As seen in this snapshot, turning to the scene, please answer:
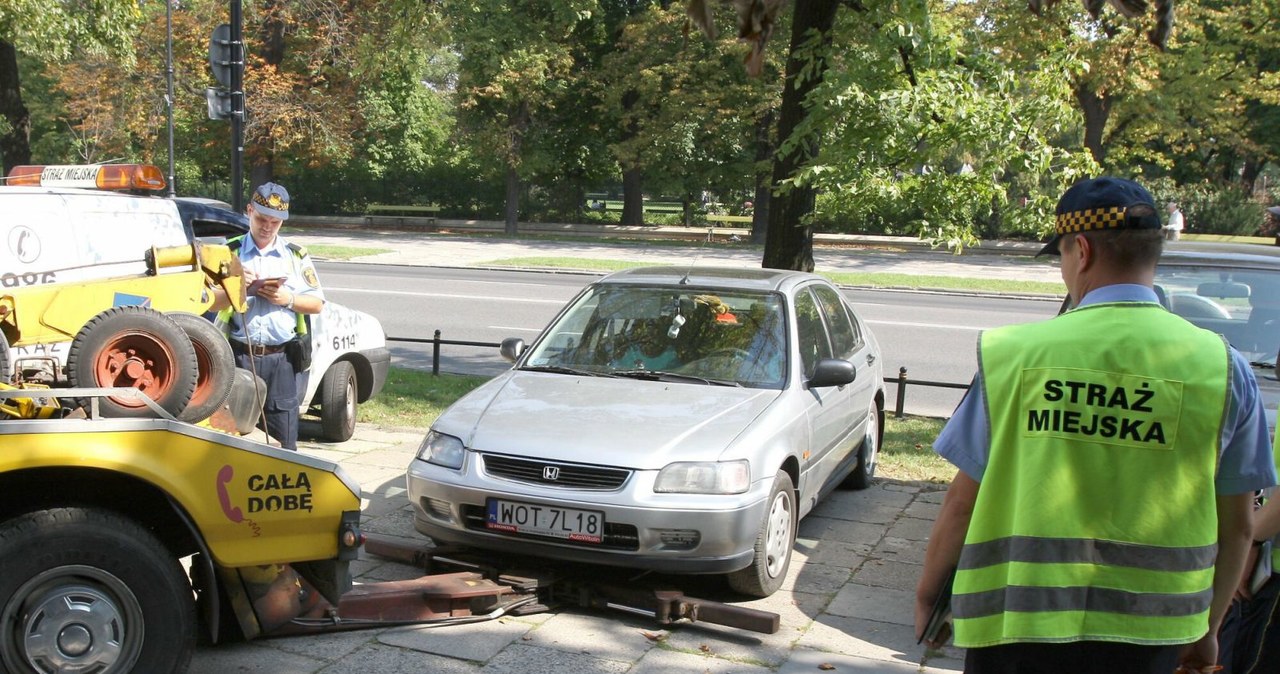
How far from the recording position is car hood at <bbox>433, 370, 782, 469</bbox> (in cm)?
→ 536

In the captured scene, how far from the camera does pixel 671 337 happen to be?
665 centimetres

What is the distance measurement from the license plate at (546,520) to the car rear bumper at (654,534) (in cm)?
3

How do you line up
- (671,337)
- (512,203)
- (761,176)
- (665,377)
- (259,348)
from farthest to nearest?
(512,203), (761,176), (671,337), (665,377), (259,348)

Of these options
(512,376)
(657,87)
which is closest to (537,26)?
(657,87)

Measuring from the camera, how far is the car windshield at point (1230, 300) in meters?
6.68

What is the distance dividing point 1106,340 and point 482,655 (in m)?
3.19

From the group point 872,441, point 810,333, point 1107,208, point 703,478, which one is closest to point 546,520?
point 703,478

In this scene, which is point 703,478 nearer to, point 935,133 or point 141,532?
point 141,532

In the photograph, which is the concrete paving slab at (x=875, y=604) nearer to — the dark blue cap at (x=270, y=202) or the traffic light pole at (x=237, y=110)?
the dark blue cap at (x=270, y=202)

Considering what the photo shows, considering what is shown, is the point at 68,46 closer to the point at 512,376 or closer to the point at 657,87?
the point at 512,376

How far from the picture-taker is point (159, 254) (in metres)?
5.93

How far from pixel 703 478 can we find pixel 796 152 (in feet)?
16.9

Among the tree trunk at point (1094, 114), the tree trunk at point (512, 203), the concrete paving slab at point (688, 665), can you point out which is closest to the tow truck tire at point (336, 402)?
the concrete paving slab at point (688, 665)

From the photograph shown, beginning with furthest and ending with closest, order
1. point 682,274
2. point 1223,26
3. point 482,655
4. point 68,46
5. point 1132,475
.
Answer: point 1223,26 → point 68,46 → point 682,274 → point 482,655 → point 1132,475
